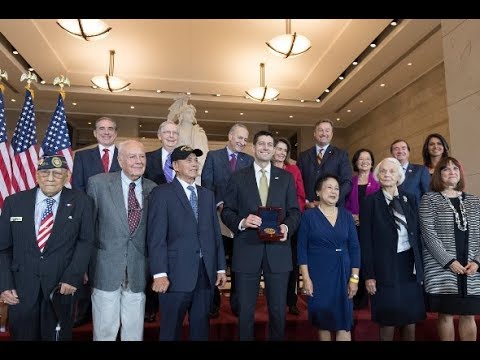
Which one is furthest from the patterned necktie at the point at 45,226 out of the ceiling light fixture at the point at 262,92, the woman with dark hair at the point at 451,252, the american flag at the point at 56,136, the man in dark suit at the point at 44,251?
the ceiling light fixture at the point at 262,92

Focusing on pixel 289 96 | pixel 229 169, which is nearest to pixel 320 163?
pixel 229 169

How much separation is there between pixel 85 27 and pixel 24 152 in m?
3.72

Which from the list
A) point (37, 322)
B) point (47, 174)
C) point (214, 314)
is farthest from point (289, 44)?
point (37, 322)

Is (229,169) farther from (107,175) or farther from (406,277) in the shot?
(406,277)

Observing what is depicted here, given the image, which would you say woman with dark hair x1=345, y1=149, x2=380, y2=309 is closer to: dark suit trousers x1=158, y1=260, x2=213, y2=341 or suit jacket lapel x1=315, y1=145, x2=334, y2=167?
suit jacket lapel x1=315, y1=145, x2=334, y2=167

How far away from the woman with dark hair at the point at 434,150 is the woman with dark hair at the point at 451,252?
1129 millimetres

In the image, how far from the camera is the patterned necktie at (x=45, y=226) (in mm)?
2658

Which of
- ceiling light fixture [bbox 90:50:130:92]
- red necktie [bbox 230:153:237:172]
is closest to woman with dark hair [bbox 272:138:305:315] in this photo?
red necktie [bbox 230:153:237:172]

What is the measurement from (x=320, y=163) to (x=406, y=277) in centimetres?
147

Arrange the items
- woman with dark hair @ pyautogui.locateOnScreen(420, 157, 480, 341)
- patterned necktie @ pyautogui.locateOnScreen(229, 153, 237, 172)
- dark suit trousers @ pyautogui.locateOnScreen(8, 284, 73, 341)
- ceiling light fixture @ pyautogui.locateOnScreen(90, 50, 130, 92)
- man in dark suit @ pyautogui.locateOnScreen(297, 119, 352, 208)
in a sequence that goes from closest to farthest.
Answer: dark suit trousers @ pyautogui.locateOnScreen(8, 284, 73, 341), woman with dark hair @ pyautogui.locateOnScreen(420, 157, 480, 341), patterned necktie @ pyautogui.locateOnScreen(229, 153, 237, 172), man in dark suit @ pyautogui.locateOnScreen(297, 119, 352, 208), ceiling light fixture @ pyautogui.locateOnScreen(90, 50, 130, 92)

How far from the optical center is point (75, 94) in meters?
12.1

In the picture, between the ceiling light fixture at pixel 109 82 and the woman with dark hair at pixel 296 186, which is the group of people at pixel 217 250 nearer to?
the woman with dark hair at pixel 296 186

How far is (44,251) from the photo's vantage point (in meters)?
2.64

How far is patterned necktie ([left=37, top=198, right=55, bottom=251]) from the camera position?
2658 millimetres
